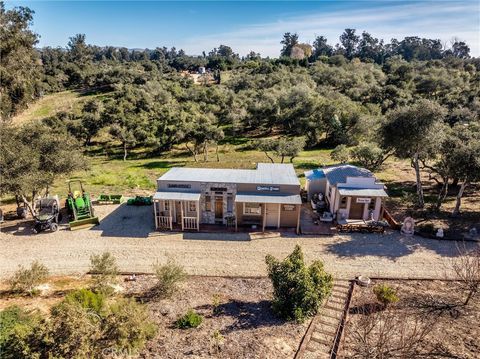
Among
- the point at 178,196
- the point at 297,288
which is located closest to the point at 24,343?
the point at 297,288

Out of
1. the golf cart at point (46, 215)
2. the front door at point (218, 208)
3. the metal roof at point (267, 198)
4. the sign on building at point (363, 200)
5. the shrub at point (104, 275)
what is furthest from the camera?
the sign on building at point (363, 200)

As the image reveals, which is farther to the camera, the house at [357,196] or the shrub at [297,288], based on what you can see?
the house at [357,196]

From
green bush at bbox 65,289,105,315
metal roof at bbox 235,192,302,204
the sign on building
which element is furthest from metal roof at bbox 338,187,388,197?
green bush at bbox 65,289,105,315

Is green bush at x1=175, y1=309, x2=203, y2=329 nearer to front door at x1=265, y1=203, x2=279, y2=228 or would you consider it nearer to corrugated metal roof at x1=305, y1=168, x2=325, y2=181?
front door at x1=265, y1=203, x2=279, y2=228

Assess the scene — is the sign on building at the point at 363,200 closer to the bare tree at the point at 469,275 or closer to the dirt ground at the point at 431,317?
the bare tree at the point at 469,275

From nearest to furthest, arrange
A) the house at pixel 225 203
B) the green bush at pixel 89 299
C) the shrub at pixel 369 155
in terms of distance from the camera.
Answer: the green bush at pixel 89 299 → the house at pixel 225 203 → the shrub at pixel 369 155

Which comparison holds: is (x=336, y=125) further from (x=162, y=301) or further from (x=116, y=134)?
(x=162, y=301)

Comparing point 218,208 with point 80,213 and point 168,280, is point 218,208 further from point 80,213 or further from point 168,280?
point 80,213

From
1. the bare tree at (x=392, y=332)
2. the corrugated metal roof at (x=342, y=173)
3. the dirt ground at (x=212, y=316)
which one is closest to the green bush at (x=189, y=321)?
the dirt ground at (x=212, y=316)

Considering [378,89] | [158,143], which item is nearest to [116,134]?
[158,143]
